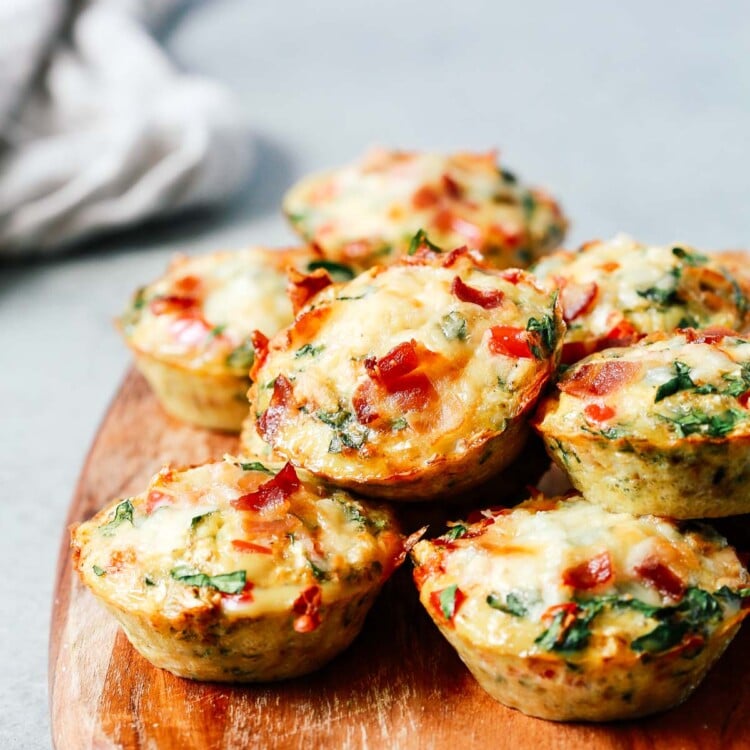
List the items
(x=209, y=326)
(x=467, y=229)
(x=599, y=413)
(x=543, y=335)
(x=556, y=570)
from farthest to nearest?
(x=467, y=229) < (x=209, y=326) < (x=543, y=335) < (x=599, y=413) < (x=556, y=570)

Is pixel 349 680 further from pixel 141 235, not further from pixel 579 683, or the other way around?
pixel 141 235

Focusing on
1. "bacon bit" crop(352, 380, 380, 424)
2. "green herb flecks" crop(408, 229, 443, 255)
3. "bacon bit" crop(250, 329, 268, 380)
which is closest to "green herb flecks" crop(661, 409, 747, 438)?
"bacon bit" crop(352, 380, 380, 424)

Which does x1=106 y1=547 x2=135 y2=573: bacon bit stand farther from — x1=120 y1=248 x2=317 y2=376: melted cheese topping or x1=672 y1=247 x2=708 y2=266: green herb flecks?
x1=672 y1=247 x2=708 y2=266: green herb flecks

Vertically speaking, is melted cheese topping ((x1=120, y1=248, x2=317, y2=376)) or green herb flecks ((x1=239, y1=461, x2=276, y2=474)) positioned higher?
green herb flecks ((x1=239, y1=461, x2=276, y2=474))

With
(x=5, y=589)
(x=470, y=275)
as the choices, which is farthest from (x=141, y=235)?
(x=470, y=275)

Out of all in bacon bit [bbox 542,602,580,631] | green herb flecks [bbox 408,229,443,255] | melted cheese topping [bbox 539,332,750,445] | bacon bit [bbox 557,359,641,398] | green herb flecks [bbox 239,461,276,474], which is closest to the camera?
bacon bit [bbox 542,602,580,631]

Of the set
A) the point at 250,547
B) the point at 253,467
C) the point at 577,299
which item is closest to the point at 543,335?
the point at 577,299

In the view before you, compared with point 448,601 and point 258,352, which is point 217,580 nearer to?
point 448,601
